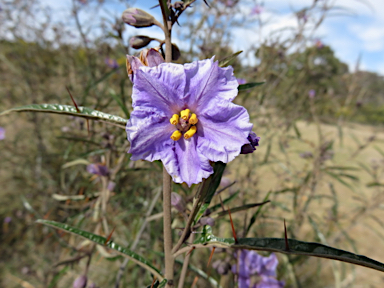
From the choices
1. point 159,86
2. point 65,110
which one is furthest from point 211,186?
point 65,110

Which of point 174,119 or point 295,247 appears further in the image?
point 174,119

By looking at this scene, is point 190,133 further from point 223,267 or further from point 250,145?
point 223,267

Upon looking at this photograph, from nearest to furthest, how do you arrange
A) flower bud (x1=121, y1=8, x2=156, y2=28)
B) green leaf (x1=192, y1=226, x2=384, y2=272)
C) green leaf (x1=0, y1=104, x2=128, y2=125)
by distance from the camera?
green leaf (x1=192, y1=226, x2=384, y2=272) → green leaf (x1=0, y1=104, x2=128, y2=125) → flower bud (x1=121, y1=8, x2=156, y2=28)

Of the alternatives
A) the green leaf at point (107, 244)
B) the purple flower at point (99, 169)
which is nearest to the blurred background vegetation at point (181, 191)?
the purple flower at point (99, 169)

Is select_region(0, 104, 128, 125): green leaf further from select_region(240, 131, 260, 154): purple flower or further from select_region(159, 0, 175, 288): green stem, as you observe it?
select_region(240, 131, 260, 154): purple flower

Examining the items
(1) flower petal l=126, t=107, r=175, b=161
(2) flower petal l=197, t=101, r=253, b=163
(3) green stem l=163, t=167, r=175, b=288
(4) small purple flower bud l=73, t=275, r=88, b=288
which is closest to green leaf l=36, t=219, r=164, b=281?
(3) green stem l=163, t=167, r=175, b=288
